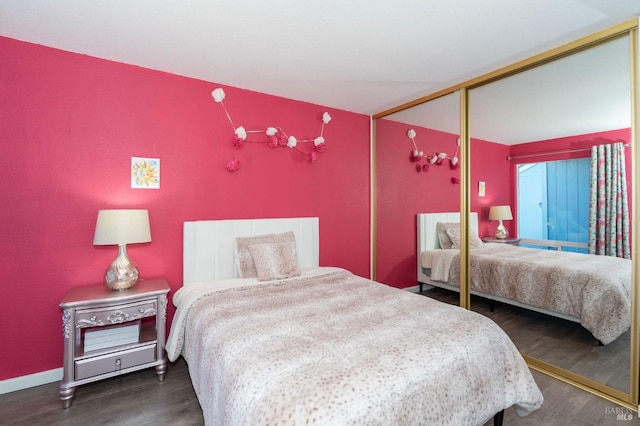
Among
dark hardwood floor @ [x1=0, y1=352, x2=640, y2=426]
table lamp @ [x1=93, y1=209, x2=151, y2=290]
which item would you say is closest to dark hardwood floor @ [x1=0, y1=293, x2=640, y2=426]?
dark hardwood floor @ [x1=0, y1=352, x2=640, y2=426]

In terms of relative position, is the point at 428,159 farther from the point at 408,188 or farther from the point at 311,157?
the point at 311,157

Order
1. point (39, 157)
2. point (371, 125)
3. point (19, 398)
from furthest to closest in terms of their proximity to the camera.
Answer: point (371, 125)
point (39, 157)
point (19, 398)

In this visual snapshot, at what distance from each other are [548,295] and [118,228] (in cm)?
346

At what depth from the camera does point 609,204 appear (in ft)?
6.89

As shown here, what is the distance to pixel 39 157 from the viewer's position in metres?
2.24

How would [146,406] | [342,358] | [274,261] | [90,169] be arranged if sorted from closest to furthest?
1. [342,358]
2. [146,406]
3. [90,169]
4. [274,261]

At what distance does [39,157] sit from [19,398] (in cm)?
173

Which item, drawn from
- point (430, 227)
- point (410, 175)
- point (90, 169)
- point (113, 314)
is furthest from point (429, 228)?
point (90, 169)

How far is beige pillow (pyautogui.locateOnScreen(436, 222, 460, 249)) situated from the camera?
3.08m

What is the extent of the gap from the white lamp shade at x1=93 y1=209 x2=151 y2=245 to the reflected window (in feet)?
10.5

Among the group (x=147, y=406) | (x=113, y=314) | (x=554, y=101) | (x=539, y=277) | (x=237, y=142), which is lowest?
(x=147, y=406)

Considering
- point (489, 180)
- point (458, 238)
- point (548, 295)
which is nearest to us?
point (548, 295)

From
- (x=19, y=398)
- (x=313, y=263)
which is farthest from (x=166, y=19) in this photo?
(x=19, y=398)

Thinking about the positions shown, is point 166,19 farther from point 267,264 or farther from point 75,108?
point 267,264
